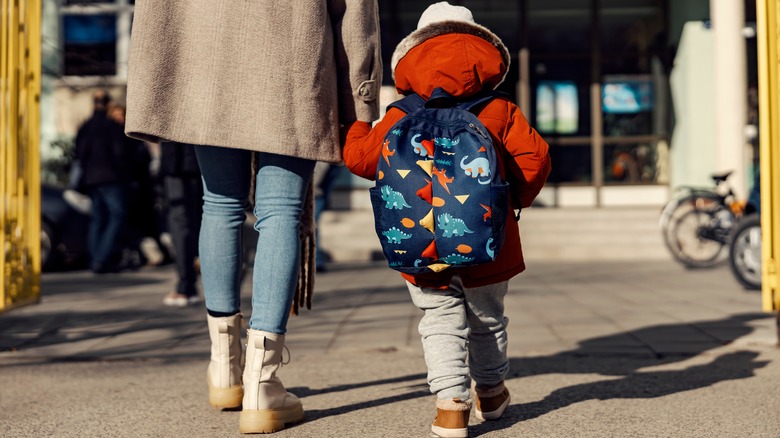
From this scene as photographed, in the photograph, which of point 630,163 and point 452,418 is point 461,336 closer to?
point 452,418

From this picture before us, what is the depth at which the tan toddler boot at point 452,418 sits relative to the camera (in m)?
2.85

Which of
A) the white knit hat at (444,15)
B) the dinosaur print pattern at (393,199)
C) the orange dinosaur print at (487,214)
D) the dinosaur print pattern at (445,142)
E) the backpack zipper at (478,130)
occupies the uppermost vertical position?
the white knit hat at (444,15)

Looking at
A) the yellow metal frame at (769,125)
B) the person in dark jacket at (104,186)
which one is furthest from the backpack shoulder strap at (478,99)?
the person in dark jacket at (104,186)

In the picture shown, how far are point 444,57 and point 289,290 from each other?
2.73 ft

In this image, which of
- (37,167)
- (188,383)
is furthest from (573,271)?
(188,383)

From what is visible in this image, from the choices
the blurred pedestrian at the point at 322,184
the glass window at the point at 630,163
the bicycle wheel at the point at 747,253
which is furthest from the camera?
the glass window at the point at 630,163

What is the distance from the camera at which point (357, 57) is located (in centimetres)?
314

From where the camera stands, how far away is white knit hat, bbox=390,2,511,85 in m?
3.11

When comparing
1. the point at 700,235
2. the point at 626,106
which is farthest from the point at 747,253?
the point at 626,106

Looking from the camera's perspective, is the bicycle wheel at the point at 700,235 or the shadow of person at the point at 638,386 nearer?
the shadow of person at the point at 638,386

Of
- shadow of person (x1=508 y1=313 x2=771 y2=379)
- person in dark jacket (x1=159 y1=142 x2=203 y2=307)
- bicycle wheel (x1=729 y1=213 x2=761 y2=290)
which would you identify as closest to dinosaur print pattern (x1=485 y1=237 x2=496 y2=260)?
shadow of person (x1=508 y1=313 x2=771 y2=379)

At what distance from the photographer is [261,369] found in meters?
3.00

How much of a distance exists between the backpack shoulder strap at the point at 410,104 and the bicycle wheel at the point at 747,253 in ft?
17.5

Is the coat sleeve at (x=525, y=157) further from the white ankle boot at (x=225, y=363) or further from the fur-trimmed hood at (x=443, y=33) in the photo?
the white ankle boot at (x=225, y=363)
